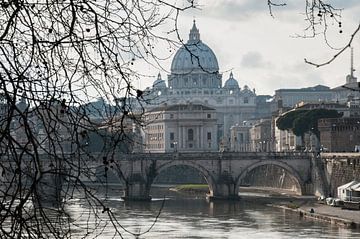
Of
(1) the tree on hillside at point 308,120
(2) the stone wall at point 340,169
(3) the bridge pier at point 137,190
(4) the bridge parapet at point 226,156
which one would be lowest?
(3) the bridge pier at point 137,190

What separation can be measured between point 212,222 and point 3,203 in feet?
109

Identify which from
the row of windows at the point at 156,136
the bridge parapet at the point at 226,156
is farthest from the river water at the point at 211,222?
the row of windows at the point at 156,136

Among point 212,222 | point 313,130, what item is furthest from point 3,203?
point 313,130

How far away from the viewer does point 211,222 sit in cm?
3844

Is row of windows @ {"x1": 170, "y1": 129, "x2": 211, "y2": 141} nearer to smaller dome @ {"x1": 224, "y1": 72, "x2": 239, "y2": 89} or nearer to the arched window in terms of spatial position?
the arched window

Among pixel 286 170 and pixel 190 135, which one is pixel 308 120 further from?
pixel 190 135

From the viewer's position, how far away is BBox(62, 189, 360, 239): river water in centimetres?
3256

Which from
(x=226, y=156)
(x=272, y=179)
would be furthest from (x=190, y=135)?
(x=226, y=156)

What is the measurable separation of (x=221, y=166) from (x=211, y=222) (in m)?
20.7

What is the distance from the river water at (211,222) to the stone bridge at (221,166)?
5218mm

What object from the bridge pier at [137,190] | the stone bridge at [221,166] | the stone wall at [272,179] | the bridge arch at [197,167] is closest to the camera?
the bridge pier at [137,190]

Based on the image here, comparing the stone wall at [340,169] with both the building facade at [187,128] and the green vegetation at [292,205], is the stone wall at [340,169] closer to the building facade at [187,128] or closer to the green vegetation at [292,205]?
the green vegetation at [292,205]

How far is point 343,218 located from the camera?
3850 centimetres

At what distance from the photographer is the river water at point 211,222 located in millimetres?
32562
